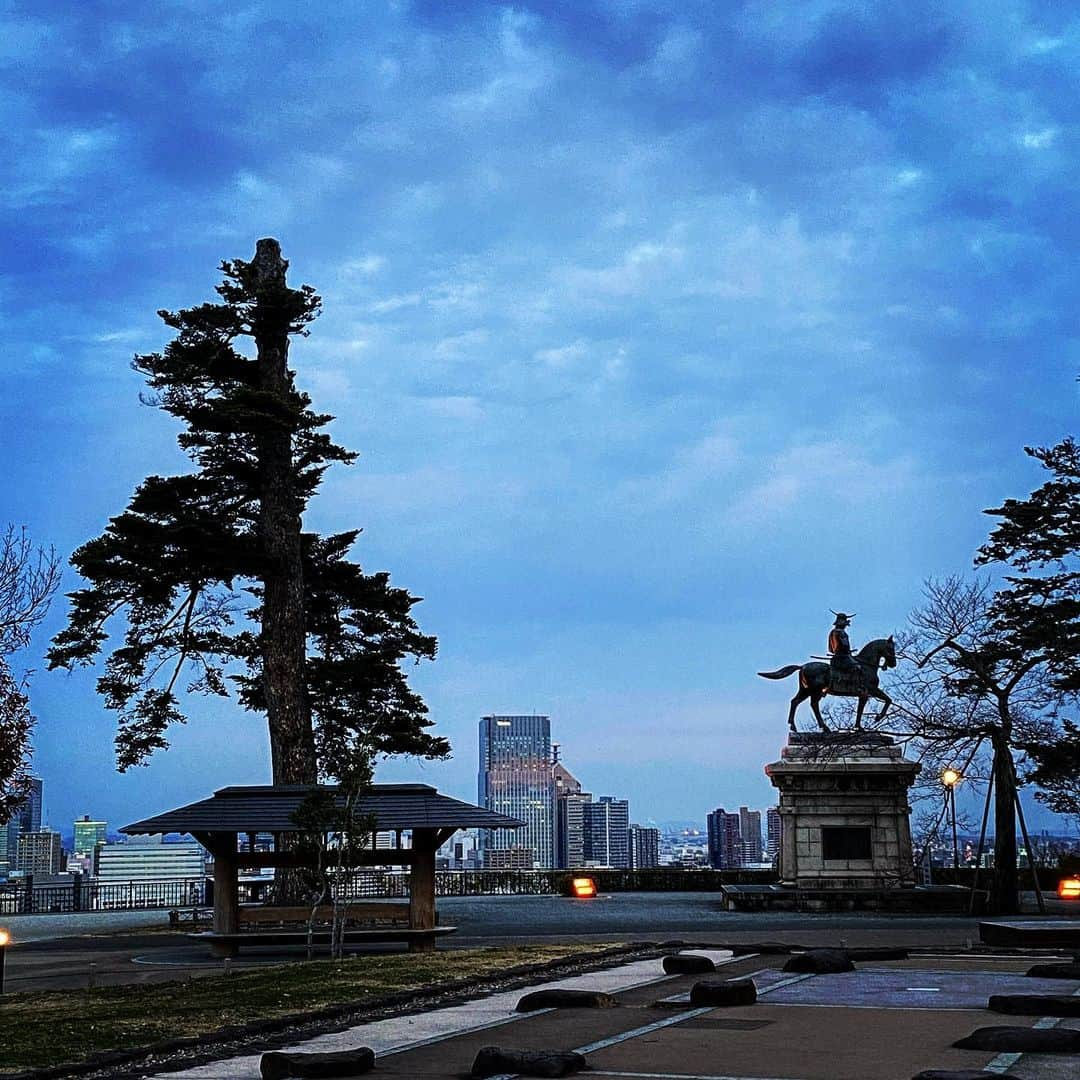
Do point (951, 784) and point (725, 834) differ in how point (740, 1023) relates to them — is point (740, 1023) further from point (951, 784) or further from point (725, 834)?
point (725, 834)

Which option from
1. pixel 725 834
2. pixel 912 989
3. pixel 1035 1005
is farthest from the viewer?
pixel 725 834

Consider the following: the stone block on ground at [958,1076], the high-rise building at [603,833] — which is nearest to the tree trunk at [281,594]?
the stone block on ground at [958,1076]

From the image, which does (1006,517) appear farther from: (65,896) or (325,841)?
(65,896)

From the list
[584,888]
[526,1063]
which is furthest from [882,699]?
[526,1063]

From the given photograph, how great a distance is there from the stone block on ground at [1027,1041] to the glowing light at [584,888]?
3025 cm

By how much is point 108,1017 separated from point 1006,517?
29995mm

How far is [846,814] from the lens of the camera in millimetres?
37594

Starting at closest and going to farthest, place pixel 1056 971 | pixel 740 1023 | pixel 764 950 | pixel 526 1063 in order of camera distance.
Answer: pixel 526 1063 < pixel 740 1023 < pixel 1056 971 < pixel 764 950

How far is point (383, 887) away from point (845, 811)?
57.1 feet

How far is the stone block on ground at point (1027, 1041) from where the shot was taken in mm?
10000

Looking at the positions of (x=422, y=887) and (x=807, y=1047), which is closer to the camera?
(x=807, y=1047)

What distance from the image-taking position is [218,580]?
120 feet

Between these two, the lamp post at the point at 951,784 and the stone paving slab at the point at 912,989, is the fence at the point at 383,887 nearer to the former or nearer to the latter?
the lamp post at the point at 951,784

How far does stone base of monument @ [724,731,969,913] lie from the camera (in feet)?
121
